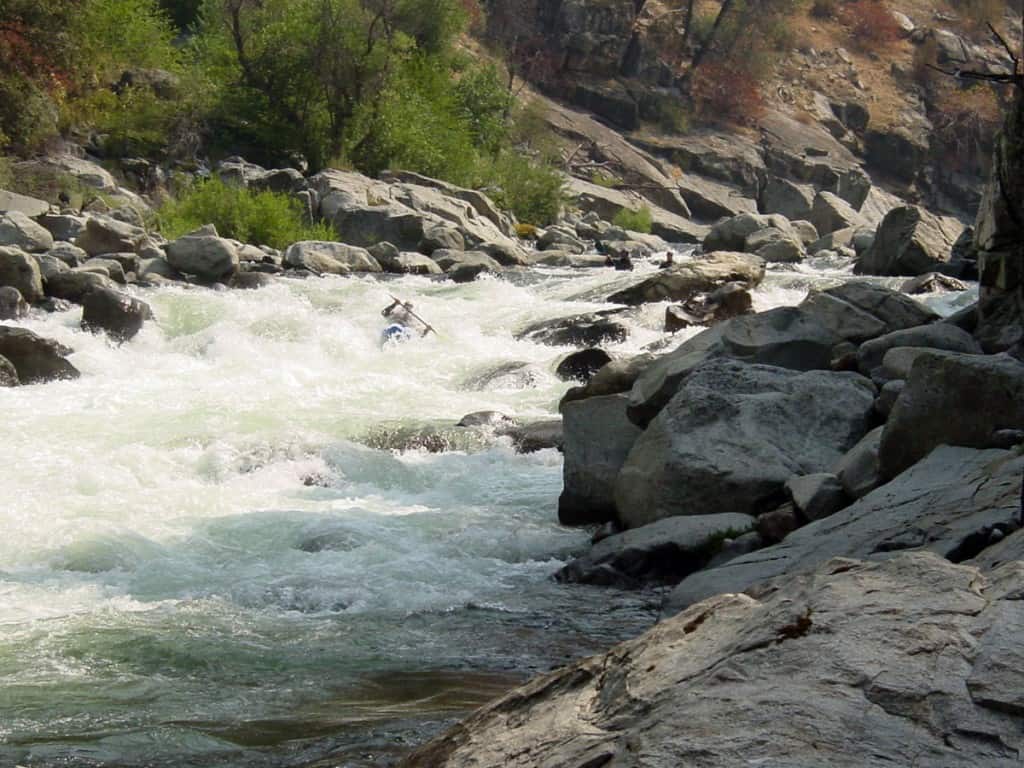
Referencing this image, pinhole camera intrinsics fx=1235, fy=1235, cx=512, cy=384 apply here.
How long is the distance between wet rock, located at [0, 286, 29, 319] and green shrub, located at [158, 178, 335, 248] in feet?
19.9

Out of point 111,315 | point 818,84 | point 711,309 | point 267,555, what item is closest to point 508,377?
point 711,309

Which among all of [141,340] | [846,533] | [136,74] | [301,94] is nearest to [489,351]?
[141,340]

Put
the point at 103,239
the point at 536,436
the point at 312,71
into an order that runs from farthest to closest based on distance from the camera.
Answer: the point at 312,71, the point at 103,239, the point at 536,436

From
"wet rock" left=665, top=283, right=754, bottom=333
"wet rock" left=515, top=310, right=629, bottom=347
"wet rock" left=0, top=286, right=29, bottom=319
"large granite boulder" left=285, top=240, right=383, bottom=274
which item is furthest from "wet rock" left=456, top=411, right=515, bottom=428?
"large granite boulder" left=285, top=240, right=383, bottom=274

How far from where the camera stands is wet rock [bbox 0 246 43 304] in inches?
504

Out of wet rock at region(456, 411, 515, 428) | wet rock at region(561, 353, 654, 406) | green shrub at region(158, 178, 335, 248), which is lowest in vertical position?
green shrub at region(158, 178, 335, 248)

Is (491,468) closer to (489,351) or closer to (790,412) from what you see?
(790,412)

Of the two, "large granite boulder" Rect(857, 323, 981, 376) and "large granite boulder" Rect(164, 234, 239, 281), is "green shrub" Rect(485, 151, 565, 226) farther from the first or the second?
"large granite boulder" Rect(857, 323, 981, 376)

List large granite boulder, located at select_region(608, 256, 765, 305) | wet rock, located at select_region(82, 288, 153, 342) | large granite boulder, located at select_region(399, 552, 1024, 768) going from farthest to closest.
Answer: large granite boulder, located at select_region(608, 256, 765, 305)
wet rock, located at select_region(82, 288, 153, 342)
large granite boulder, located at select_region(399, 552, 1024, 768)

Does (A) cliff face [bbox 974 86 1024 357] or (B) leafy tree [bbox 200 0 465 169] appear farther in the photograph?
(B) leafy tree [bbox 200 0 465 169]

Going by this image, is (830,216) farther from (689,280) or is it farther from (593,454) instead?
(593,454)

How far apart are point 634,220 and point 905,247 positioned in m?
12.4

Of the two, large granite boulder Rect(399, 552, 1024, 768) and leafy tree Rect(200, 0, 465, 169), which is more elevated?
large granite boulder Rect(399, 552, 1024, 768)

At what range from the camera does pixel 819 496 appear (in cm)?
593
